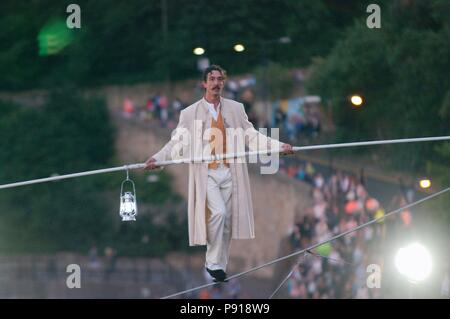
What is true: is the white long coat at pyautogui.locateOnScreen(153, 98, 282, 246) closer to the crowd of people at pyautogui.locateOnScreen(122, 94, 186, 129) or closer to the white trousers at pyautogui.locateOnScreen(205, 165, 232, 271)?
the white trousers at pyautogui.locateOnScreen(205, 165, 232, 271)

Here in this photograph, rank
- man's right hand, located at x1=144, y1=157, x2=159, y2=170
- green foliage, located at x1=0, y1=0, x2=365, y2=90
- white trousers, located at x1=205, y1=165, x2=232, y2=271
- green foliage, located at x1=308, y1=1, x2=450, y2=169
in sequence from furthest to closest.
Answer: green foliage, located at x1=0, y1=0, x2=365, y2=90 → green foliage, located at x1=308, y1=1, x2=450, y2=169 → white trousers, located at x1=205, y1=165, x2=232, y2=271 → man's right hand, located at x1=144, y1=157, x2=159, y2=170

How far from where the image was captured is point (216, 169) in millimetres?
→ 14688

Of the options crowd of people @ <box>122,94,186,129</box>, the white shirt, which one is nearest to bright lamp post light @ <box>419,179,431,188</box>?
crowd of people @ <box>122,94,186,129</box>

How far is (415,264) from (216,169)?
30.8ft

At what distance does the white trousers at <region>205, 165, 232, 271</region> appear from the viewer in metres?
14.6

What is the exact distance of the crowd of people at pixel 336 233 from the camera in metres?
32.3

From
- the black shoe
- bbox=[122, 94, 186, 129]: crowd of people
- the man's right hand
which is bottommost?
the black shoe

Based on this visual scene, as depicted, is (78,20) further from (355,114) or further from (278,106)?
(355,114)

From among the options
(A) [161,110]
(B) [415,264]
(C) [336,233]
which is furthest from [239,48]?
(B) [415,264]

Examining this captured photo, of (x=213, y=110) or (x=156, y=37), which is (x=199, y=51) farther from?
(x=213, y=110)

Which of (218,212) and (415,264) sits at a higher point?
(415,264)

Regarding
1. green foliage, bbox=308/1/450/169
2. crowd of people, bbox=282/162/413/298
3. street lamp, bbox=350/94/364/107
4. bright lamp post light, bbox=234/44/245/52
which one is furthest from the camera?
→ bright lamp post light, bbox=234/44/245/52

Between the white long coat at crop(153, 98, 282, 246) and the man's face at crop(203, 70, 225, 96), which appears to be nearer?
the man's face at crop(203, 70, 225, 96)
